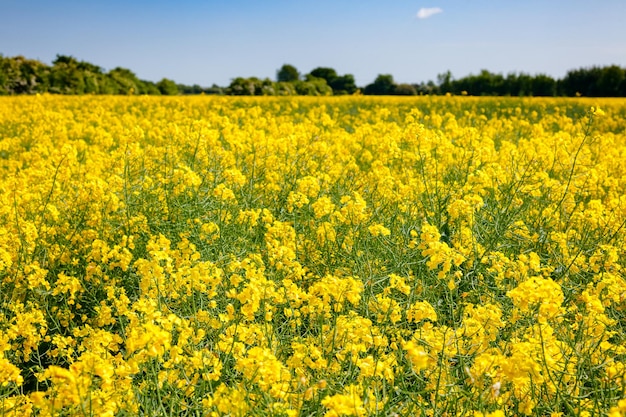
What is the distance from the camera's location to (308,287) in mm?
4027

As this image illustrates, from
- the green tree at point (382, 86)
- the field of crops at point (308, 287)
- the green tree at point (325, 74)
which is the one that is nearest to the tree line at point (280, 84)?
the green tree at point (382, 86)

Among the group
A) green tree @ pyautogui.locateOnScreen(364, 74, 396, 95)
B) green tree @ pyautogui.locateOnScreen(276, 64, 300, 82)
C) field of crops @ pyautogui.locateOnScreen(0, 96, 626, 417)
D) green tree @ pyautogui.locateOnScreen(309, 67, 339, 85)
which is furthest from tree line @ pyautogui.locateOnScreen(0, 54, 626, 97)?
field of crops @ pyautogui.locateOnScreen(0, 96, 626, 417)

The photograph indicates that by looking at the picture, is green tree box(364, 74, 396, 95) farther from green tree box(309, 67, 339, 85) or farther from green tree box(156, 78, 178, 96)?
green tree box(156, 78, 178, 96)

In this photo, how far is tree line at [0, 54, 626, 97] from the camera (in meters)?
21.7

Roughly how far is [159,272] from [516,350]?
1555 millimetres

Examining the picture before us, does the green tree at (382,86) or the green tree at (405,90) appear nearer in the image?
the green tree at (405,90)

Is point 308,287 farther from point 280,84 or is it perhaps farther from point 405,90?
point 405,90

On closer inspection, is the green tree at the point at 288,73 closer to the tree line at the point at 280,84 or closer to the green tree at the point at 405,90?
the tree line at the point at 280,84

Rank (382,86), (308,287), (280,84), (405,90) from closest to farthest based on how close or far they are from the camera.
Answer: (308,287), (280,84), (405,90), (382,86)

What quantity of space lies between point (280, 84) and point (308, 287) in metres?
22.0

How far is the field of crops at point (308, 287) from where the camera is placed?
2199 mm

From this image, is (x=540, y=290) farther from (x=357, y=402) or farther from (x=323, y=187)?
(x=323, y=187)

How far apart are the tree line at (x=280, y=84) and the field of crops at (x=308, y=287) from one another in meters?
13.3

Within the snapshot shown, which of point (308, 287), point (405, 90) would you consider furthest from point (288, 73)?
point (308, 287)
